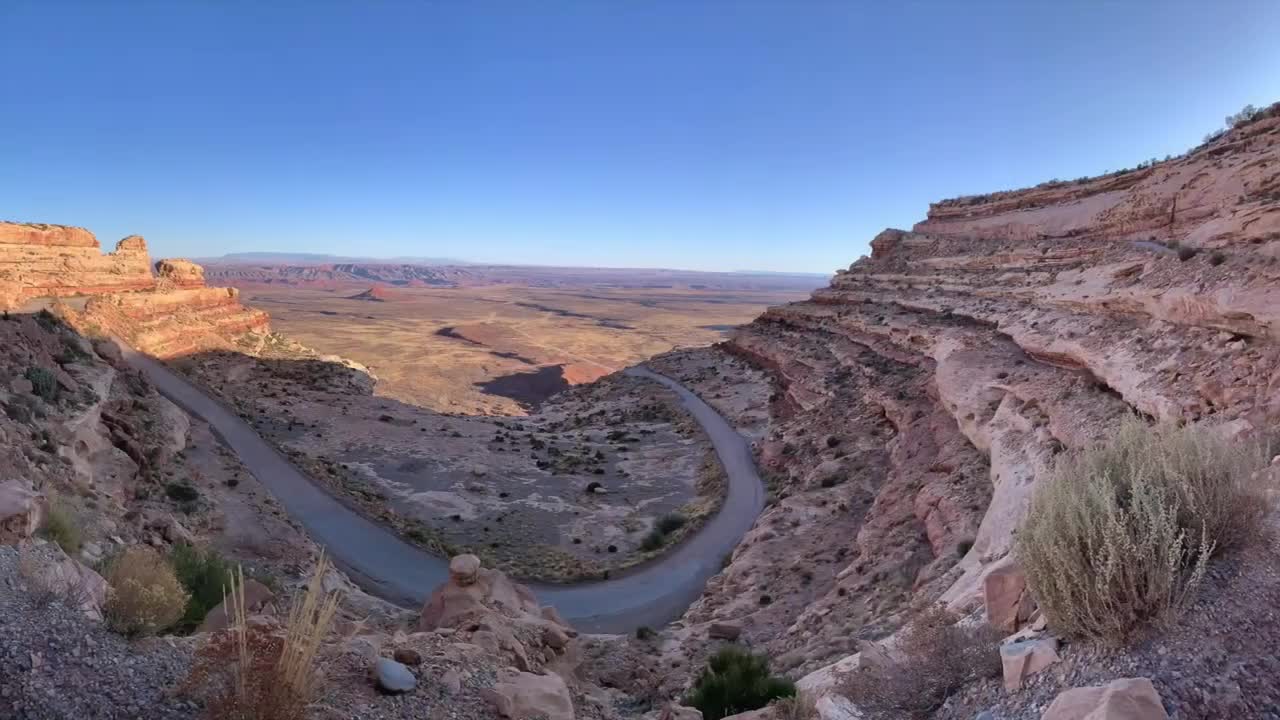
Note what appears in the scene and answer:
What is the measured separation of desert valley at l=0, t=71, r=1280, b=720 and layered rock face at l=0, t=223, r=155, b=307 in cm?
14

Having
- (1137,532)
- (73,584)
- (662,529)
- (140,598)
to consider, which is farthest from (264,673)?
(662,529)

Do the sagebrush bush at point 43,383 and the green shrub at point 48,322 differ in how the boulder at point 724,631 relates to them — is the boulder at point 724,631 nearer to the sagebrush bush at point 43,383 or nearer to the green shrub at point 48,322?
the sagebrush bush at point 43,383

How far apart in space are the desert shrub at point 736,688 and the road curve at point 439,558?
237 inches

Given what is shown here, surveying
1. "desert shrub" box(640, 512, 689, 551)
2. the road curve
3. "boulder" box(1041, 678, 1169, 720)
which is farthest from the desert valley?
"desert shrub" box(640, 512, 689, 551)

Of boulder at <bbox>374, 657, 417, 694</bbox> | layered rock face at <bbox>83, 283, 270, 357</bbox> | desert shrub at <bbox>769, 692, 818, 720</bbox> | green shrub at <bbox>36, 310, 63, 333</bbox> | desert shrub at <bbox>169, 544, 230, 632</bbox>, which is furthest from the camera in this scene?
layered rock face at <bbox>83, 283, 270, 357</bbox>

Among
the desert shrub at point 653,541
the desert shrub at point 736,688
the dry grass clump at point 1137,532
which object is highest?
the dry grass clump at point 1137,532

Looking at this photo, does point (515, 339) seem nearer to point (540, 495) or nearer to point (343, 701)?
point (540, 495)

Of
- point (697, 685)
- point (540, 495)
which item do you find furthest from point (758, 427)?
point (697, 685)

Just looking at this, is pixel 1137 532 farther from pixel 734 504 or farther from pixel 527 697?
pixel 734 504

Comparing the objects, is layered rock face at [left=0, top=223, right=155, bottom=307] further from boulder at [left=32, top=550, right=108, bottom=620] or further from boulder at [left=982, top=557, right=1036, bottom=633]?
boulder at [left=982, top=557, right=1036, bottom=633]

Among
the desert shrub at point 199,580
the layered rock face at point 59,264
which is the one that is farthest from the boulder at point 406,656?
the layered rock face at point 59,264

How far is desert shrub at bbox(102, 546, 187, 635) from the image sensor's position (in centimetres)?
498

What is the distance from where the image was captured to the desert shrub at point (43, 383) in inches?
499

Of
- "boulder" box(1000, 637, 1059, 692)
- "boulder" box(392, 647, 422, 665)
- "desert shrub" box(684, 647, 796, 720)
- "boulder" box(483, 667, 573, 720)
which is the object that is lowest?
"desert shrub" box(684, 647, 796, 720)
